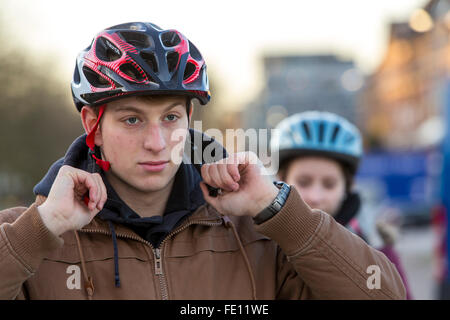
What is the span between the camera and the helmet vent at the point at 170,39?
3010 mm

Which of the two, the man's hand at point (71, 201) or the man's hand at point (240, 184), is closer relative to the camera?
the man's hand at point (71, 201)

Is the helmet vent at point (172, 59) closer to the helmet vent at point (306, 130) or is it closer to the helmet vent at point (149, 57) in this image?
the helmet vent at point (149, 57)

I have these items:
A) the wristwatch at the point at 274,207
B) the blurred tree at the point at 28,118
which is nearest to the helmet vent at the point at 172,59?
the wristwatch at the point at 274,207

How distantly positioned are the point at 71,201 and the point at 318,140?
252cm

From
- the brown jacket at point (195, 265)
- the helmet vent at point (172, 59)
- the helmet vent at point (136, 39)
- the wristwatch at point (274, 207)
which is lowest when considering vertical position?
the brown jacket at point (195, 265)

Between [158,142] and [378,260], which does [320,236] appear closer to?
[378,260]

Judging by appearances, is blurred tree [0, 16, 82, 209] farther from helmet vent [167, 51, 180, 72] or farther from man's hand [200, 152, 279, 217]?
man's hand [200, 152, 279, 217]

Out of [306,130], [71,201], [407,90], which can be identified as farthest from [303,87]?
[71,201]

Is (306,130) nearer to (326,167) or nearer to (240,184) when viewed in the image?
(326,167)

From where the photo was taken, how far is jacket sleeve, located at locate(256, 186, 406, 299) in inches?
106

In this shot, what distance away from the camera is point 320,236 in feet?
8.79

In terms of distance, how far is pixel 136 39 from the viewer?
2959 millimetres

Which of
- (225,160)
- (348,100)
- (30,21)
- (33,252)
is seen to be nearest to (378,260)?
(225,160)
